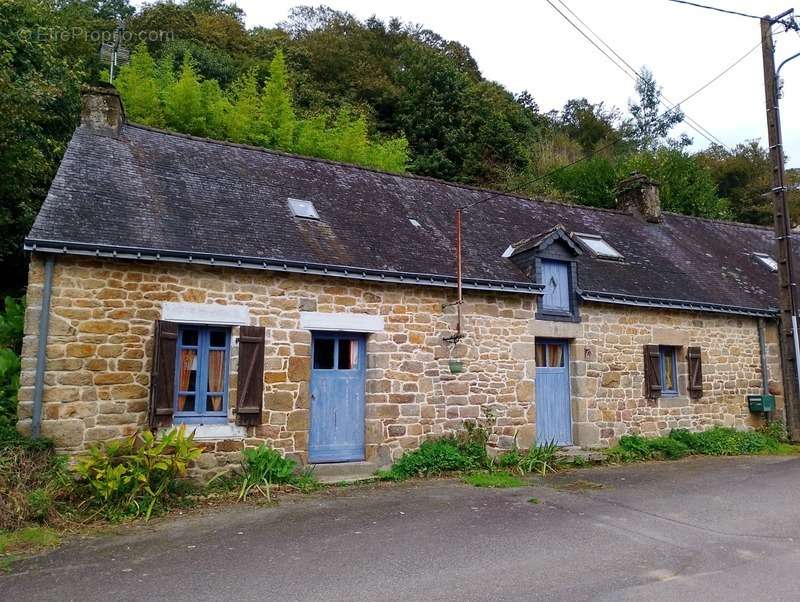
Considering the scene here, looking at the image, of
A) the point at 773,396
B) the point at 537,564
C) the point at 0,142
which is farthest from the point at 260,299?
the point at 773,396

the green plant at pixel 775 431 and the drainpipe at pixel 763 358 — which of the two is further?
the drainpipe at pixel 763 358

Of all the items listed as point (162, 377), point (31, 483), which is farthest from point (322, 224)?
point (31, 483)

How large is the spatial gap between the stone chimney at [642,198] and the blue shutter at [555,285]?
6.55 m

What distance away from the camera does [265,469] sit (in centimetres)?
776

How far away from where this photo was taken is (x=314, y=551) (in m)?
5.47

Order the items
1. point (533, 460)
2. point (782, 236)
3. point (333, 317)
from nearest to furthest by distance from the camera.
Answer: point (333, 317) < point (533, 460) < point (782, 236)

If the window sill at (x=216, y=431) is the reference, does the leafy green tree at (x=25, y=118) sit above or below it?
above

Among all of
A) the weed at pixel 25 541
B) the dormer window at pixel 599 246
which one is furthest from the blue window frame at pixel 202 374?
the dormer window at pixel 599 246

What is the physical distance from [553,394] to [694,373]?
11.7 feet

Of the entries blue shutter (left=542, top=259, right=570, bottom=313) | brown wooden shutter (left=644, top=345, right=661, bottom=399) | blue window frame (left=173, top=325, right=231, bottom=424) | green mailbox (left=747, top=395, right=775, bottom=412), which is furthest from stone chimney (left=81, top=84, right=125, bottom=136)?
green mailbox (left=747, top=395, right=775, bottom=412)

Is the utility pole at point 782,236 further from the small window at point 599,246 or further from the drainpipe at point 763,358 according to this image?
the small window at point 599,246

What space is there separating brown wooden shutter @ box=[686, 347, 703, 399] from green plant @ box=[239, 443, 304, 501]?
8442 millimetres

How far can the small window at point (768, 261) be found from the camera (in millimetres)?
15938

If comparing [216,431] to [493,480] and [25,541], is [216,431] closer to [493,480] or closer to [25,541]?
[25,541]
